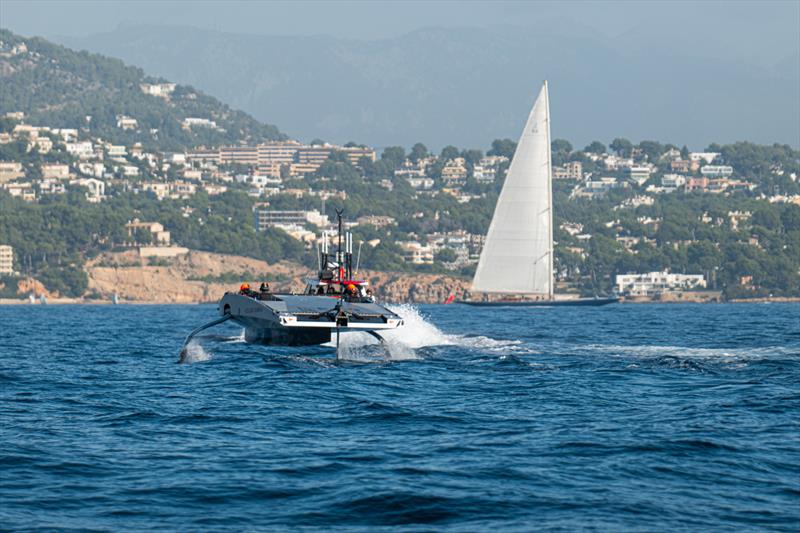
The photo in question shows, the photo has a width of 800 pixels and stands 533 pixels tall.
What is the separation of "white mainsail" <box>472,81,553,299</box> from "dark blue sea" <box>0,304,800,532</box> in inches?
3300

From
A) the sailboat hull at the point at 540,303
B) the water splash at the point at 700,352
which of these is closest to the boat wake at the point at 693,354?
the water splash at the point at 700,352

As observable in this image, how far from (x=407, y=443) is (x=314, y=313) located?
21.3m

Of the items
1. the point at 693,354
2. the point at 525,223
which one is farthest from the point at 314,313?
the point at 525,223

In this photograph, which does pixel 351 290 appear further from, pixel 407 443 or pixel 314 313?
pixel 407 443

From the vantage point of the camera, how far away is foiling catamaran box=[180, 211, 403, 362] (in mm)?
51375

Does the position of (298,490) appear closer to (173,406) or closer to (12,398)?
(173,406)

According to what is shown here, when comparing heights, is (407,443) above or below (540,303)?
below

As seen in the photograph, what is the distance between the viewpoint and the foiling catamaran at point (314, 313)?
5138cm

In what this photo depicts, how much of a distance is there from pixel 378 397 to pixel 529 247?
102 meters

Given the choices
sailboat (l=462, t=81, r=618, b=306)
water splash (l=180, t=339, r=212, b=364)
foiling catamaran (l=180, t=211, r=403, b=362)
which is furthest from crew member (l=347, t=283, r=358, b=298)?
sailboat (l=462, t=81, r=618, b=306)

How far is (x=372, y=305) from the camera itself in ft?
178

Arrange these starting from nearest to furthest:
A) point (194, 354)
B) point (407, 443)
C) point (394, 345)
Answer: point (407, 443) < point (394, 345) < point (194, 354)

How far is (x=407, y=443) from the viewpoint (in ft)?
101

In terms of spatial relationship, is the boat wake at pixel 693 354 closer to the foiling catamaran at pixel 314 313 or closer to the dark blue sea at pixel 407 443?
the dark blue sea at pixel 407 443
